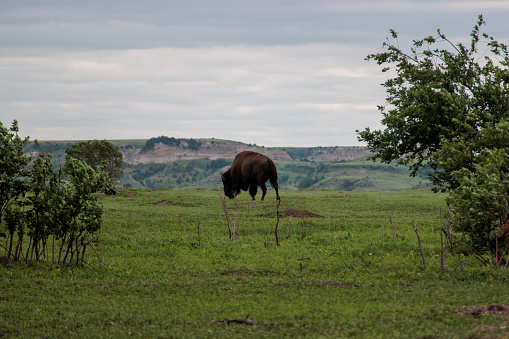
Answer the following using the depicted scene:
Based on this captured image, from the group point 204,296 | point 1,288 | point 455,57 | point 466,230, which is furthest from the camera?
point 455,57

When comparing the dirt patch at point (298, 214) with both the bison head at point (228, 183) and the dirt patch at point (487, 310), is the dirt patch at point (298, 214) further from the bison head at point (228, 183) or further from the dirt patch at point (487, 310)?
the dirt patch at point (487, 310)

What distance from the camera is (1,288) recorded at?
1405 centimetres

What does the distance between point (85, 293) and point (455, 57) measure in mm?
16533

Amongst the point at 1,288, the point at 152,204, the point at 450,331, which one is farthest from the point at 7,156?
the point at 152,204

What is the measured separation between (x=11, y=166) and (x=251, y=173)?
20278 mm

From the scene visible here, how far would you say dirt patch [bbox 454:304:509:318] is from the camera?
1052 cm

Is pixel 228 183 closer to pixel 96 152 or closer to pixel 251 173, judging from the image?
pixel 251 173

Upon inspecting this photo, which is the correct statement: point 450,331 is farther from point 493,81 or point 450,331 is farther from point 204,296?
point 493,81

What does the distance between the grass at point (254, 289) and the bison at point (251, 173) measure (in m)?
11.0

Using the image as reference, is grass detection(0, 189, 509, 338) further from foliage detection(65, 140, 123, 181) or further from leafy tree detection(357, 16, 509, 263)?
foliage detection(65, 140, 123, 181)

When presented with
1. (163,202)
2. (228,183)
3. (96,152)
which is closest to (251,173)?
(228,183)

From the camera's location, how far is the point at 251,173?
35.8 m

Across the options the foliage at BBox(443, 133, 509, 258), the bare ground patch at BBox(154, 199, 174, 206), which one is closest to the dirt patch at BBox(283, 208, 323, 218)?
the bare ground patch at BBox(154, 199, 174, 206)

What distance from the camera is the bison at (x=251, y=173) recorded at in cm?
3472
